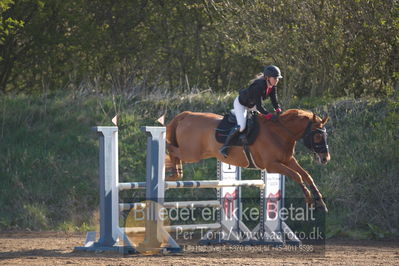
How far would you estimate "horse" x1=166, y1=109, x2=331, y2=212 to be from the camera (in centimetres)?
800

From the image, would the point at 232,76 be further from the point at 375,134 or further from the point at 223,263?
the point at 223,263

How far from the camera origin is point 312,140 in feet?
26.4

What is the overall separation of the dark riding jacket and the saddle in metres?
0.19

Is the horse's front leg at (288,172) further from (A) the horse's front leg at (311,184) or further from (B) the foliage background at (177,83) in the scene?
(B) the foliage background at (177,83)

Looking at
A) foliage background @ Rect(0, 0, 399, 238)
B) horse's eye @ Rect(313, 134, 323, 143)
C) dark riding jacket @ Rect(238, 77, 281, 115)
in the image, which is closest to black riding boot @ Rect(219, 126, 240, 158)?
dark riding jacket @ Rect(238, 77, 281, 115)

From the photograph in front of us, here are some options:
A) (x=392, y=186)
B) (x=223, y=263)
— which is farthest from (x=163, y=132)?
(x=392, y=186)

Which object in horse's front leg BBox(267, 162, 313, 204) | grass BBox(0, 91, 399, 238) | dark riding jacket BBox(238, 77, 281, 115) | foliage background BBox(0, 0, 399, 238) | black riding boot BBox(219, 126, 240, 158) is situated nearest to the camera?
horse's front leg BBox(267, 162, 313, 204)

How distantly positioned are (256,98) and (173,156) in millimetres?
1609

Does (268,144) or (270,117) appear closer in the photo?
(268,144)

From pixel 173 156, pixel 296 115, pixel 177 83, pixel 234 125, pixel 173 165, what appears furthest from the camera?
pixel 177 83

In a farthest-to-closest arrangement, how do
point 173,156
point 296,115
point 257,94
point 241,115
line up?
point 173,156
point 241,115
point 296,115
point 257,94

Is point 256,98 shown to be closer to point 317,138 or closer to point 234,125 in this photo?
point 234,125

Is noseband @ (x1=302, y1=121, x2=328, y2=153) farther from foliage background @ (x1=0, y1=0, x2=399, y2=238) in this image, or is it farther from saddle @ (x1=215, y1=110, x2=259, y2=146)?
foliage background @ (x1=0, y1=0, x2=399, y2=238)

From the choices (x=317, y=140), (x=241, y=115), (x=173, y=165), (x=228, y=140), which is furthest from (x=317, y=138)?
(x=173, y=165)
